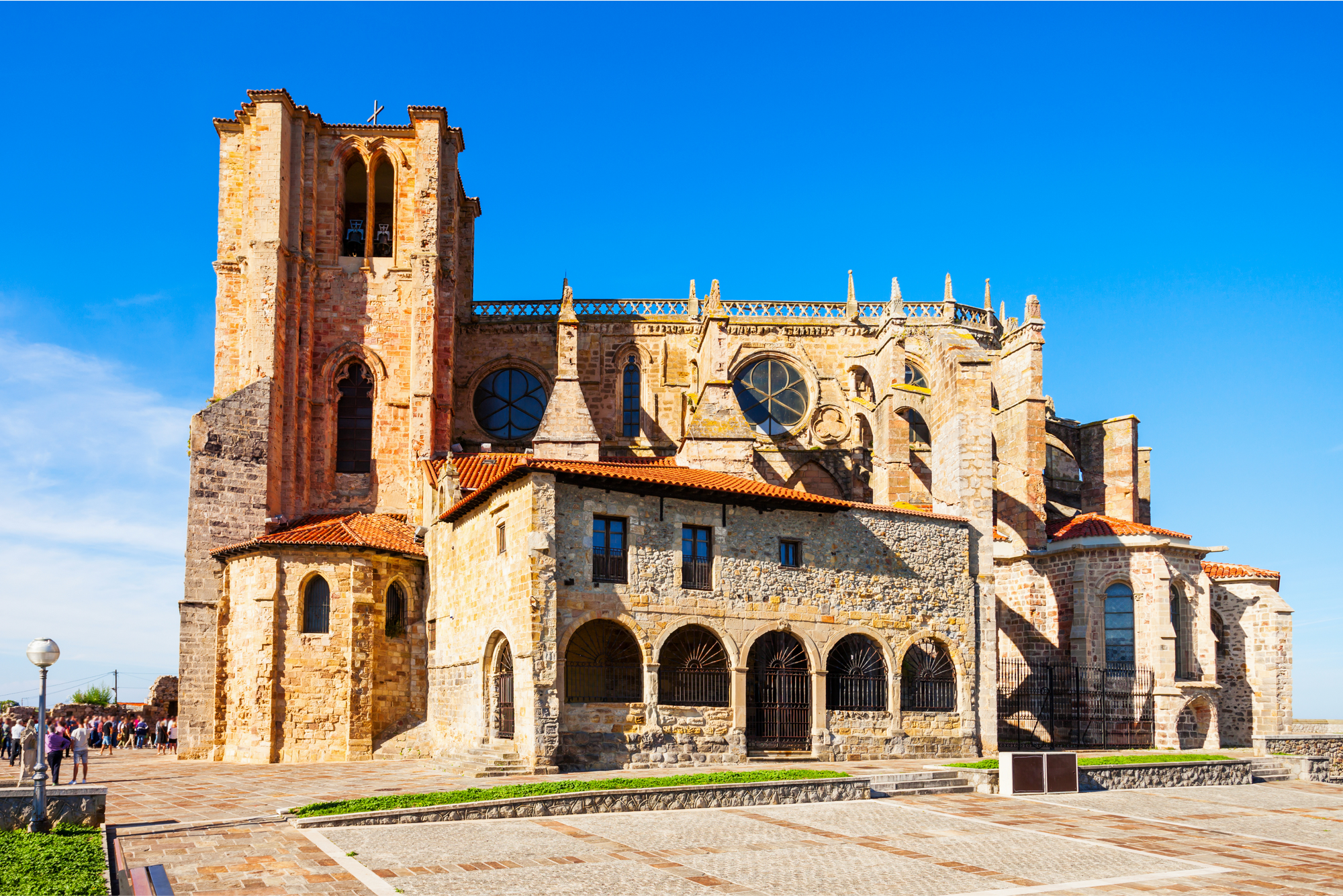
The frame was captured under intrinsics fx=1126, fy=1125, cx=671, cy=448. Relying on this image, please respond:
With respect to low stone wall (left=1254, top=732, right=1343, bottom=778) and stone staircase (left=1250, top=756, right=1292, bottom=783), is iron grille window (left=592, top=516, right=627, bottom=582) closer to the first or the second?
stone staircase (left=1250, top=756, right=1292, bottom=783)

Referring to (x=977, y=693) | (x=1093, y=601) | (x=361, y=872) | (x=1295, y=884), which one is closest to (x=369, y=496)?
(x=977, y=693)

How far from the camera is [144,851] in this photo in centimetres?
1245

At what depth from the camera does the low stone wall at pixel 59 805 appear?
42.2 feet

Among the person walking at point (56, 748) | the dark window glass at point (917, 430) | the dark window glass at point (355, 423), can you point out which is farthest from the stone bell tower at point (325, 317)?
the dark window glass at point (917, 430)

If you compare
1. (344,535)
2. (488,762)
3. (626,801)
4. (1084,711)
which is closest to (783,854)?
(626,801)

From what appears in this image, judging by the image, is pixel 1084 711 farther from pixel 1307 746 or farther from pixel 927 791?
pixel 927 791

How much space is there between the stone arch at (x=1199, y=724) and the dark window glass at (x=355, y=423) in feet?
79.6

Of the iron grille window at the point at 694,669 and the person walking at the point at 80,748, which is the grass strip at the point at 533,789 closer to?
the iron grille window at the point at 694,669

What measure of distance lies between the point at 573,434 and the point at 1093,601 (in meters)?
15.0

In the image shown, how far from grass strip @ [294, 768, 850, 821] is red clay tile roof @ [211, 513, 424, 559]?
11.3 meters

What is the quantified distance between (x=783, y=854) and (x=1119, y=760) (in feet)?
39.6

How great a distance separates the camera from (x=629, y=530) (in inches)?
913

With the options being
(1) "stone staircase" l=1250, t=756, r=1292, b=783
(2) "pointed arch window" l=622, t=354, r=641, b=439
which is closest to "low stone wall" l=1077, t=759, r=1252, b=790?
(1) "stone staircase" l=1250, t=756, r=1292, b=783

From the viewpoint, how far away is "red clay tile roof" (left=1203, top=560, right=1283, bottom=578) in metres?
34.5
